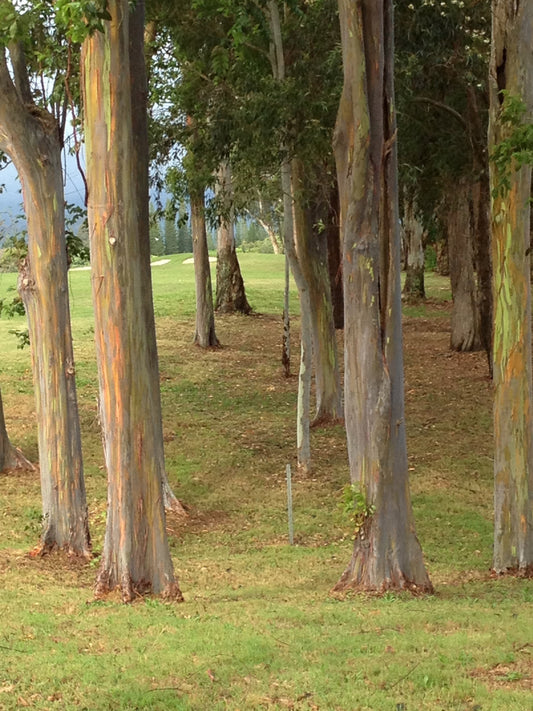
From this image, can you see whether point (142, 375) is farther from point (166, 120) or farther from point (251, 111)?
point (166, 120)

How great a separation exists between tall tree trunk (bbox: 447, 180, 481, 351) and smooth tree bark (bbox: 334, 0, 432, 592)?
15074mm

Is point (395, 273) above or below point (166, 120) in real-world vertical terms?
below

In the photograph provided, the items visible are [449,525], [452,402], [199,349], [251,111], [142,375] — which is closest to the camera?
[142,375]

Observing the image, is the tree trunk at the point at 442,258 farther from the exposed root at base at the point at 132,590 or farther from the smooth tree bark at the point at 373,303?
the exposed root at base at the point at 132,590

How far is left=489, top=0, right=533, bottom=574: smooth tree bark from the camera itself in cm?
994

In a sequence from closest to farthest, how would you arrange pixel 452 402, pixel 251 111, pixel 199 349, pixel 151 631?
pixel 151 631, pixel 251 111, pixel 452 402, pixel 199 349

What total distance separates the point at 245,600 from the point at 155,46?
12.0m

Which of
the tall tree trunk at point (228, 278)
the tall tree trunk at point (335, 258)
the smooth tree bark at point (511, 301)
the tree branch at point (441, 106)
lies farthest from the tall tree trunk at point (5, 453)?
the tall tree trunk at point (228, 278)

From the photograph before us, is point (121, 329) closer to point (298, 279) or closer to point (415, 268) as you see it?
point (298, 279)

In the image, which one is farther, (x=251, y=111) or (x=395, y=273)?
(x=251, y=111)

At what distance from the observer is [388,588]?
928cm

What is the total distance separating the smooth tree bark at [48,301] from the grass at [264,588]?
64 cm

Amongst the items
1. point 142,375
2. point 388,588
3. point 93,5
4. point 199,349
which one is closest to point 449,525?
point 388,588

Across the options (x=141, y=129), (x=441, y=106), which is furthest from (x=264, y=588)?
(x=441, y=106)
